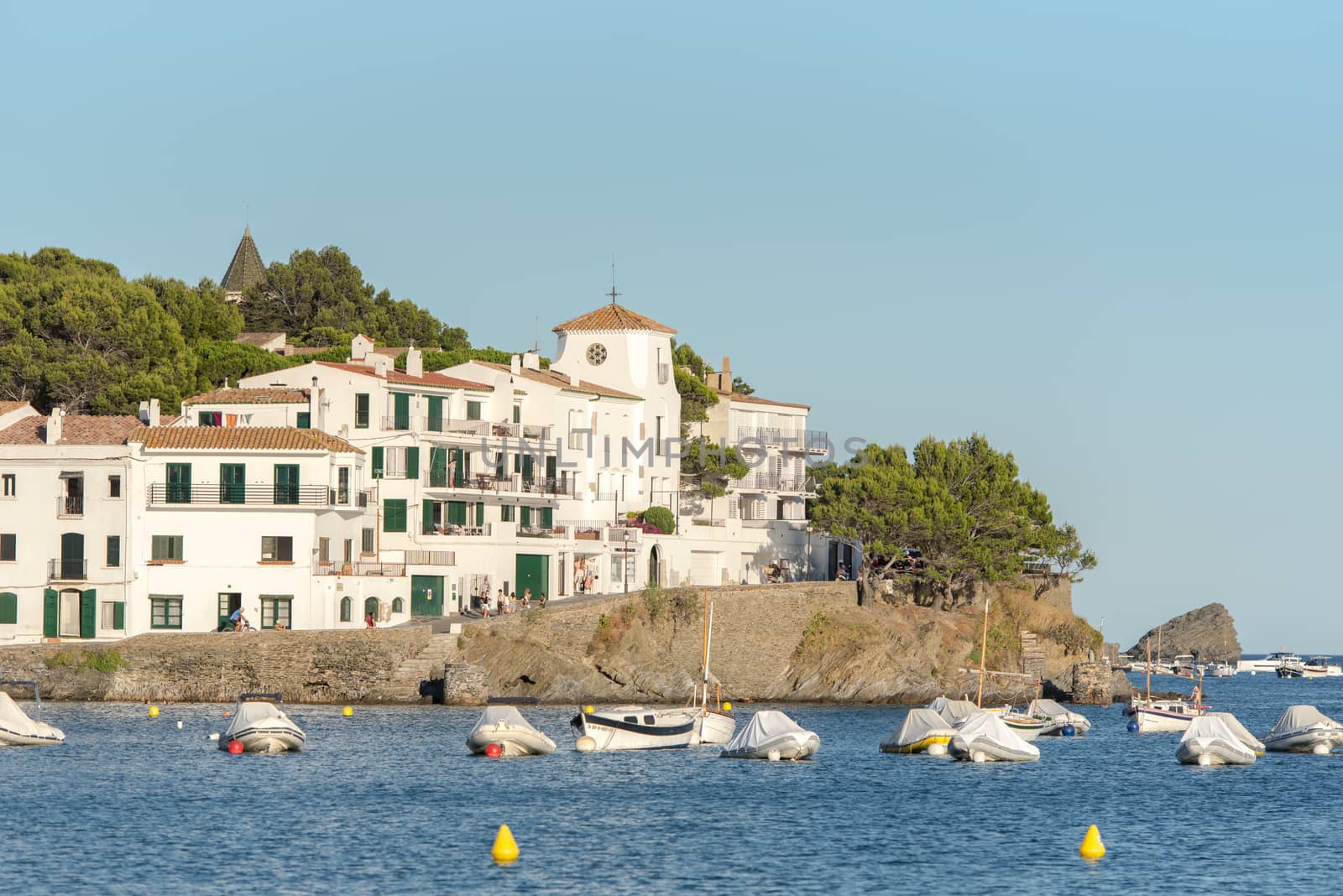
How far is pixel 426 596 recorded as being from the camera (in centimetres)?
8706

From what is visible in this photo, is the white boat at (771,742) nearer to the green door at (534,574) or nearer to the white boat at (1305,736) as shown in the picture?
the white boat at (1305,736)

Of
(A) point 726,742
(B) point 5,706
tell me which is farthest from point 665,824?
(B) point 5,706

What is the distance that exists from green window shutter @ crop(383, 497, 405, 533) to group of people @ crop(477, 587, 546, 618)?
4.83 meters

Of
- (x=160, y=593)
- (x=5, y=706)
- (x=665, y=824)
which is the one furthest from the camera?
(x=160, y=593)

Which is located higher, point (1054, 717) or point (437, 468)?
point (437, 468)

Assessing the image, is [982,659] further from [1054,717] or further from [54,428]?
[54,428]

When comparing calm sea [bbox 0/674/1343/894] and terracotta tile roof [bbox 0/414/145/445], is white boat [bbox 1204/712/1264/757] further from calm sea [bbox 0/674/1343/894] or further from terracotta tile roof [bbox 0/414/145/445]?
terracotta tile roof [bbox 0/414/145/445]

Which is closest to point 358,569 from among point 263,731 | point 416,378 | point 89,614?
point 89,614

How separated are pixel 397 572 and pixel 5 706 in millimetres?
22869

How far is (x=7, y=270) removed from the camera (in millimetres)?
108312

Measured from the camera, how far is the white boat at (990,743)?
69188 mm

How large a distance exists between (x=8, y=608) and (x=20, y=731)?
58.4ft

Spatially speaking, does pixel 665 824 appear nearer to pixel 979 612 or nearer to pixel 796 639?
pixel 796 639

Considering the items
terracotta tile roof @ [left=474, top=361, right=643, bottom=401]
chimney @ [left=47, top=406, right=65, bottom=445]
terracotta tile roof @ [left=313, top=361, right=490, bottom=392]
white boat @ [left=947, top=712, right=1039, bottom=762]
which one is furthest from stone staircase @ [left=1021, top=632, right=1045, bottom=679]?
chimney @ [left=47, top=406, right=65, bottom=445]
